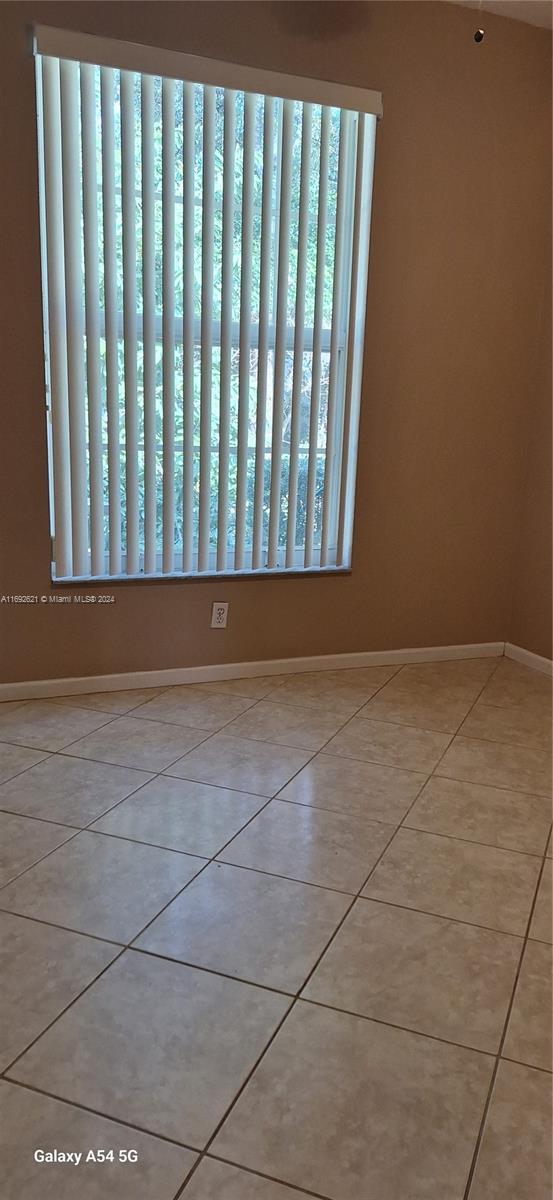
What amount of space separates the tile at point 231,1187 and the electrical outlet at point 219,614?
2168mm

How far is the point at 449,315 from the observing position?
10.8 feet

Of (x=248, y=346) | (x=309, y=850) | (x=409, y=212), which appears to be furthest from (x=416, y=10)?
(x=309, y=850)

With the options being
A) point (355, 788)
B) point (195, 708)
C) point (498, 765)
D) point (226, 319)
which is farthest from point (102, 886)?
point (226, 319)

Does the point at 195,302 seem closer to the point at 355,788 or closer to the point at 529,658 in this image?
the point at 355,788

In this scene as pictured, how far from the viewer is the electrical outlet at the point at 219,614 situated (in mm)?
3213

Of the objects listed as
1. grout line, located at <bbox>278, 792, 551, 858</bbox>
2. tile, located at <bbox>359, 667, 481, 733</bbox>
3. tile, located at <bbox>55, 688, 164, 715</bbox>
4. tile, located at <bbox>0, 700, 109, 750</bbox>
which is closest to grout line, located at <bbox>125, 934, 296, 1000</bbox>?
grout line, located at <bbox>278, 792, 551, 858</bbox>

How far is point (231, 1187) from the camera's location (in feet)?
3.81

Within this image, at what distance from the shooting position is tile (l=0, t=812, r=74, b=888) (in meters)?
1.92

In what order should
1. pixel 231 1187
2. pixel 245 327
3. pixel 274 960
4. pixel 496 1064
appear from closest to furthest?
pixel 231 1187 → pixel 496 1064 → pixel 274 960 → pixel 245 327

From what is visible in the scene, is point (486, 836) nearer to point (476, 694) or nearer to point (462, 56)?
point (476, 694)

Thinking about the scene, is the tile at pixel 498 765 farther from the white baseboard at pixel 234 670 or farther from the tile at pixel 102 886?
the tile at pixel 102 886

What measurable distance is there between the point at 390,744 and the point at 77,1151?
66.1 inches

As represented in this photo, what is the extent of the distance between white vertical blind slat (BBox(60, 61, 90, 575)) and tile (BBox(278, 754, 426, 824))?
1157mm

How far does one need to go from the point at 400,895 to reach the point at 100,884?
0.68 m
